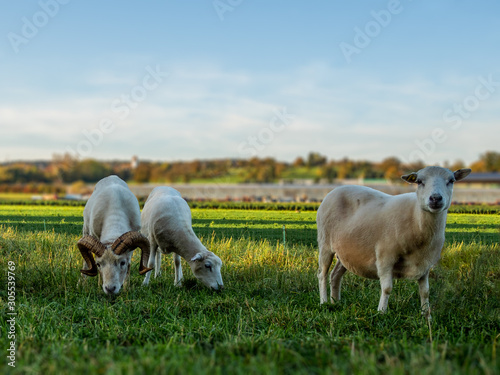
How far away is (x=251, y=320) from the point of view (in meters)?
6.23

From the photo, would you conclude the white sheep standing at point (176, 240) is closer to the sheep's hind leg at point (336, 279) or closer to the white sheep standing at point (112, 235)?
the white sheep standing at point (112, 235)

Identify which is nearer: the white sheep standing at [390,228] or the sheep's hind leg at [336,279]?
the white sheep standing at [390,228]

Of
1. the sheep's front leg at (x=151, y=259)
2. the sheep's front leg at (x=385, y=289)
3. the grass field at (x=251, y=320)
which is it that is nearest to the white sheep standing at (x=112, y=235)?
the grass field at (x=251, y=320)

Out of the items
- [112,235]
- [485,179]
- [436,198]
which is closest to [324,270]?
[436,198]

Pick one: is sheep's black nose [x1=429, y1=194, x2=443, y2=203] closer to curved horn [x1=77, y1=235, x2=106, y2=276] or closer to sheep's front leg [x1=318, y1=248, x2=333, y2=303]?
sheep's front leg [x1=318, y1=248, x2=333, y2=303]

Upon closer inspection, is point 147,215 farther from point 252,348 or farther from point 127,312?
point 252,348

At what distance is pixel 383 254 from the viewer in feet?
21.5

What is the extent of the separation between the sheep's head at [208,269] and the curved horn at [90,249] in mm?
1687

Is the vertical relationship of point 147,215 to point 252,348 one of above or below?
above

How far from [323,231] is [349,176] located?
83734mm

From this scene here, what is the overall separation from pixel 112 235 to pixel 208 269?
188 cm

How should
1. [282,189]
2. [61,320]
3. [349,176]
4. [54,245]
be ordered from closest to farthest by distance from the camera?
1. [61,320]
2. [54,245]
3. [282,189]
4. [349,176]

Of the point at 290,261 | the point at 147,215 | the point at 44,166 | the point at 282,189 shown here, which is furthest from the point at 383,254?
the point at 282,189

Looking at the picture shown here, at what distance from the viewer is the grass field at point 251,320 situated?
11.7 feet
